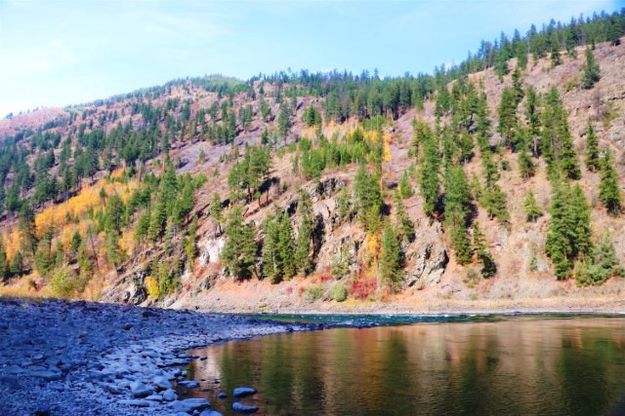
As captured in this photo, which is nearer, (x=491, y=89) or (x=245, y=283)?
(x=245, y=283)

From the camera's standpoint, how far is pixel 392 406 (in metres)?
16.3

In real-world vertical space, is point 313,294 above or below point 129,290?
below

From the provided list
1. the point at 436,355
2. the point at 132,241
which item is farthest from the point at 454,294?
the point at 132,241

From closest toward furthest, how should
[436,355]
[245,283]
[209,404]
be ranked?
1. [209,404]
2. [436,355]
3. [245,283]

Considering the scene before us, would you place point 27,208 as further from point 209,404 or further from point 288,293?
point 209,404

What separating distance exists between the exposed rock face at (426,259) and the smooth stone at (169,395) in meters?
70.4

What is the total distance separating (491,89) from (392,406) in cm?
16231

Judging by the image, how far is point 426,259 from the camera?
Answer: 3371 inches

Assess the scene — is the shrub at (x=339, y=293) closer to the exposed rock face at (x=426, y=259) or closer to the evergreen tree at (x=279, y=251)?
the exposed rock face at (x=426, y=259)

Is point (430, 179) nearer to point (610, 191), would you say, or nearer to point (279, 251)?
point (610, 191)

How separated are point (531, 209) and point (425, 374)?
233ft

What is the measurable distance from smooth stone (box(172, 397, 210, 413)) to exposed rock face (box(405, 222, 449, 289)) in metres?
70.8

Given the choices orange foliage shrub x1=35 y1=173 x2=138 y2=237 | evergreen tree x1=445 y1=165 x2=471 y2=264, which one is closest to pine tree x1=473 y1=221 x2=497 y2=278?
evergreen tree x1=445 y1=165 x2=471 y2=264

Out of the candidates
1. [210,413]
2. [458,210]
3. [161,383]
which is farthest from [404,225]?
[210,413]
